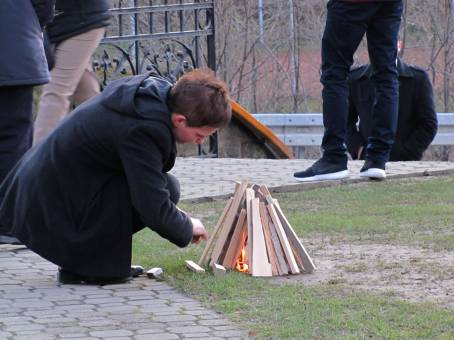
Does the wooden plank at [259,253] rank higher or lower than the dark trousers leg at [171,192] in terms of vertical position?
lower

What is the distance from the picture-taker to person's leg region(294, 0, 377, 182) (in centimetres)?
870

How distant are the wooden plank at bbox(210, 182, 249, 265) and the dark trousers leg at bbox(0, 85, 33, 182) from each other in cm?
133

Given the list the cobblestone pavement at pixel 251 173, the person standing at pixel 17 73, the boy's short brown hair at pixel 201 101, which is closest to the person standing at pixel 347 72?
the cobblestone pavement at pixel 251 173

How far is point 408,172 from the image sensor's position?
31.6 ft

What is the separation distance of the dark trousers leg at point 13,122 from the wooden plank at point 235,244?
A: 1.41 meters

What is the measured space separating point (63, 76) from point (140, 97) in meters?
2.44

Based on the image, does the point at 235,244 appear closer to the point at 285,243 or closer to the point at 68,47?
the point at 285,243

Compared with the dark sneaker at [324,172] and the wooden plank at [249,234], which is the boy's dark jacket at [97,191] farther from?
the dark sneaker at [324,172]

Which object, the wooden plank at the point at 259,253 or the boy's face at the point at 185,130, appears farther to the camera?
the wooden plank at the point at 259,253

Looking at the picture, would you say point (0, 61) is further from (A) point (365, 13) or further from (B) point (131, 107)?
(A) point (365, 13)

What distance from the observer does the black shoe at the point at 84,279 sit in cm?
594

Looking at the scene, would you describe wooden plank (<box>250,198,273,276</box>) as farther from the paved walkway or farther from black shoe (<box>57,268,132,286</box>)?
black shoe (<box>57,268,132,286</box>)

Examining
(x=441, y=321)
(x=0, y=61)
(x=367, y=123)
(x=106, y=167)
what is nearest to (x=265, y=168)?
(x=367, y=123)

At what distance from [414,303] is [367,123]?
5518 mm
